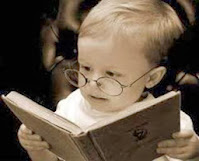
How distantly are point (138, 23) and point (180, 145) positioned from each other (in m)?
0.34

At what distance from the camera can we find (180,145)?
125 cm

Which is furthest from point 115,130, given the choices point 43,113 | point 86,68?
point 86,68

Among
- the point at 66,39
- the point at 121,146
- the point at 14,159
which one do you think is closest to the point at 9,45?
the point at 66,39

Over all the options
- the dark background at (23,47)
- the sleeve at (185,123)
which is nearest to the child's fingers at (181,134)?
the sleeve at (185,123)

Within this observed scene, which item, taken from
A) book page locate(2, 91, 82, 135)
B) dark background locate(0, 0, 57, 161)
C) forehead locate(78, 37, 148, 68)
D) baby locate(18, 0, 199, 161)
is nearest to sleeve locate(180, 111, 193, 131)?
baby locate(18, 0, 199, 161)

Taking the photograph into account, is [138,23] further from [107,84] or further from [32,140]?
[32,140]

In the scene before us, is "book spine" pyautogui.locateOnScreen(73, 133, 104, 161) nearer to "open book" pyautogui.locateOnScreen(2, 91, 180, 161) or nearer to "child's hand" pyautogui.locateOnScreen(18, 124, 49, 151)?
"open book" pyautogui.locateOnScreen(2, 91, 180, 161)

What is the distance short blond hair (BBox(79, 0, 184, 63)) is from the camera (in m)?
1.29

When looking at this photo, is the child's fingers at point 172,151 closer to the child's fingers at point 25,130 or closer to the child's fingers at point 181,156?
the child's fingers at point 181,156

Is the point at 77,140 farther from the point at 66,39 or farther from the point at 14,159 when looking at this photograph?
the point at 14,159

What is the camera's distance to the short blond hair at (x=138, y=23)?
1.29 metres

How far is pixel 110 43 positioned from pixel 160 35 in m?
0.15

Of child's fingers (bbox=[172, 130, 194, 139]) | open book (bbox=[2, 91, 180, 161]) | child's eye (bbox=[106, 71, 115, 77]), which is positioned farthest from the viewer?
child's eye (bbox=[106, 71, 115, 77])

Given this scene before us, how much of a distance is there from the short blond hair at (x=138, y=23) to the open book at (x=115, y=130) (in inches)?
9.7
